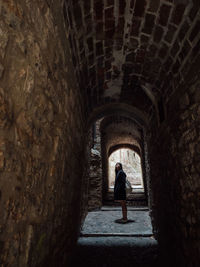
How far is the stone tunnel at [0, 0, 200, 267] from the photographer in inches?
40.9

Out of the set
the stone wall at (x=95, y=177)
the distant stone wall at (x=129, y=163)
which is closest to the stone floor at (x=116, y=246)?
the stone wall at (x=95, y=177)

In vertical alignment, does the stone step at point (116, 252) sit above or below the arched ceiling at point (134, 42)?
below

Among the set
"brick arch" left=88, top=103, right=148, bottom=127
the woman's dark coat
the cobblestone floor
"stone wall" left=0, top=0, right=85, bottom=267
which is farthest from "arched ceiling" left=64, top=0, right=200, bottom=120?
the cobblestone floor

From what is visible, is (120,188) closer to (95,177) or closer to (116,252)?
(116,252)

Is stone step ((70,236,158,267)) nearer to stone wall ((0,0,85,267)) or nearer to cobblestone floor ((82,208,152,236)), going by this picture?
cobblestone floor ((82,208,152,236))

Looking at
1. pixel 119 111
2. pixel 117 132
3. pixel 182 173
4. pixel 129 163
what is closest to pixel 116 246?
pixel 182 173

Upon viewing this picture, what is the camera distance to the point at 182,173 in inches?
98.6

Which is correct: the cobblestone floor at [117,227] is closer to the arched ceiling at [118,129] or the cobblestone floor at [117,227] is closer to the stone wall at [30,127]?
the stone wall at [30,127]

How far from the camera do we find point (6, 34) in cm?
94

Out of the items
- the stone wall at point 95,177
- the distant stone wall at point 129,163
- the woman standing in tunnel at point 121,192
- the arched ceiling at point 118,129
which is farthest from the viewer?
the distant stone wall at point 129,163

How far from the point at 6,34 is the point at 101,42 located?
6.67 ft

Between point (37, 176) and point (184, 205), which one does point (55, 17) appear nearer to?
point (37, 176)

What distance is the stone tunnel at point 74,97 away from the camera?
→ 1040 millimetres

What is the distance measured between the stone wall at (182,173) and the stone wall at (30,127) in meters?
1.57
